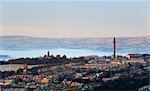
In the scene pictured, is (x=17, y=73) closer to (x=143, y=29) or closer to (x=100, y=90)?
(x=100, y=90)

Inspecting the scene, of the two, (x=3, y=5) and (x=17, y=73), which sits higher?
(x=3, y=5)

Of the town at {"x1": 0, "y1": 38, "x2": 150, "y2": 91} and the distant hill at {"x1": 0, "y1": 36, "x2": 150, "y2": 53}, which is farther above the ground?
the distant hill at {"x1": 0, "y1": 36, "x2": 150, "y2": 53}

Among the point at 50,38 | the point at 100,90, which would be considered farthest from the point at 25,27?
the point at 100,90

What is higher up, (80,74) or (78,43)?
(78,43)
